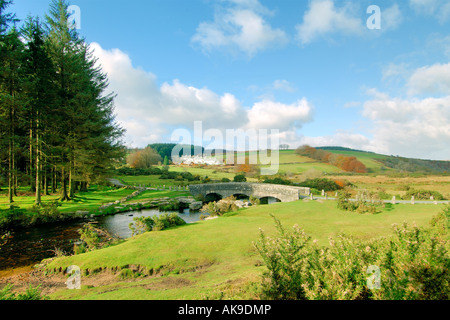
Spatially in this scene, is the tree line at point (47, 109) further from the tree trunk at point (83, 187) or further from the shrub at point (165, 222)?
the shrub at point (165, 222)

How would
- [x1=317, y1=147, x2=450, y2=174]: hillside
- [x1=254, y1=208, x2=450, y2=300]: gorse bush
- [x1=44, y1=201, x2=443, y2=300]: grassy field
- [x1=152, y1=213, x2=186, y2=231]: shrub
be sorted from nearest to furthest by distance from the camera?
[x1=254, y1=208, x2=450, y2=300]: gorse bush, [x1=44, y1=201, x2=443, y2=300]: grassy field, [x1=152, y1=213, x2=186, y2=231]: shrub, [x1=317, y1=147, x2=450, y2=174]: hillside

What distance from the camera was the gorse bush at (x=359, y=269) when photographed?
4.71 metres

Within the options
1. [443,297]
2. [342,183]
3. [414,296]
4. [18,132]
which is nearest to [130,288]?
[414,296]

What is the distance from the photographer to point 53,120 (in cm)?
2845

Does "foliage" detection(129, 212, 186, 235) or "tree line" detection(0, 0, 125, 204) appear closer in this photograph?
"foliage" detection(129, 212, 186, 235)

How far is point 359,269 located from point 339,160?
221 feet

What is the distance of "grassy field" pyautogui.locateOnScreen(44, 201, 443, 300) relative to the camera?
7.20 metres

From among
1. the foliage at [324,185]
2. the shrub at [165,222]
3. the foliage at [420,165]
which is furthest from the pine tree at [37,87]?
the foliage at [420,165]

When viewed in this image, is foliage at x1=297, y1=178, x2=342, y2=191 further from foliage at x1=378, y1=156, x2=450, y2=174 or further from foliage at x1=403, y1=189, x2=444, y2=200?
foliage at x1=378, y1=156, x2=450, y2=174

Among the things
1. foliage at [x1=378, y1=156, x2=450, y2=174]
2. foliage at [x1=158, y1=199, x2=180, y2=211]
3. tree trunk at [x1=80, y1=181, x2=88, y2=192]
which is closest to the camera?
foliage at [x1=158, y1=199, x2=180, y2=211]

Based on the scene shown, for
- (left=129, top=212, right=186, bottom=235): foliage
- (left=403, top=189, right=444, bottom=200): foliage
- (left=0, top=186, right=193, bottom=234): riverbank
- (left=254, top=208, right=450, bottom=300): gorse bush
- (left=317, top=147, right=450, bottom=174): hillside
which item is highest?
(left=317, top=147, right=450, bottom=174): hillside

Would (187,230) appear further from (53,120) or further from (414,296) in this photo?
(53,120)

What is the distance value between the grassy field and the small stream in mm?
3947

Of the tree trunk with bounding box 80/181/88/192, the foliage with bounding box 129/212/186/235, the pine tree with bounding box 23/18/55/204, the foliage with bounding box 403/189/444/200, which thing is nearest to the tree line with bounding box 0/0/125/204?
the pine tree with bounding box 23/18/55/204
